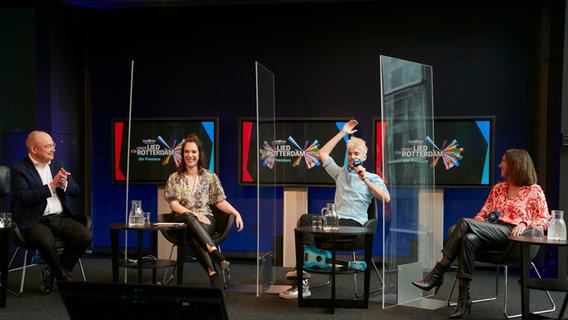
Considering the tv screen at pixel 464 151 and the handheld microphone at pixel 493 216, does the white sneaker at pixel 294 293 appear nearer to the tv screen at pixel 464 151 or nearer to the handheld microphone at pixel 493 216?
the handheld microphone at pixel 493 216

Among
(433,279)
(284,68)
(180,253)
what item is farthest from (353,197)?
(284,68)

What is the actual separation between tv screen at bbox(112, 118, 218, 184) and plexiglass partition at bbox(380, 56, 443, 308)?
8.49 ft

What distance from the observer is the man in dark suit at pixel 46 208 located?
5.15m

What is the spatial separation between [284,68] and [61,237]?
3.12 metres

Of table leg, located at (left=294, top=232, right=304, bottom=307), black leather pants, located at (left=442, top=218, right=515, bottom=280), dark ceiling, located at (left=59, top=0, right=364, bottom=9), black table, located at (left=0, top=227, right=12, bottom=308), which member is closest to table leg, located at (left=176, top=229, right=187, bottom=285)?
table leg, located at (left=294, top=232, right=304, bottom=307)

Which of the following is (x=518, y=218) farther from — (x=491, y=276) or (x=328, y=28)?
(x=328, y=28)

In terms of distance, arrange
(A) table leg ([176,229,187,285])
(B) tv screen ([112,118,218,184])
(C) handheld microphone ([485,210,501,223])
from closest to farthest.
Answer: (C) handheld microphone ([485,210,501,223]) < (A) table leg ([176,229,187,285]) < (B) tv screen ([112,118,218,184])

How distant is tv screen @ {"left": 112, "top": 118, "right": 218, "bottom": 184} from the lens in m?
6.87

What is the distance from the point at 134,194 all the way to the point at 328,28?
3.01m

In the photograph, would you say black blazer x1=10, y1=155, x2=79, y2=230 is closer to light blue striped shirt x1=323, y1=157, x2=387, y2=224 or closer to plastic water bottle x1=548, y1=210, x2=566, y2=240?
light blue striped shirt x1=323, y1=157, x2=387, y2=224

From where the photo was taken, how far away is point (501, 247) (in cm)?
462

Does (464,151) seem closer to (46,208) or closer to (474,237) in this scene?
(474,237)

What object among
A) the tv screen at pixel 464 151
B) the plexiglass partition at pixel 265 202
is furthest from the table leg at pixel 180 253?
the tv screen at pixel 464 151

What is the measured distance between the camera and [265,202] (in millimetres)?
5227
